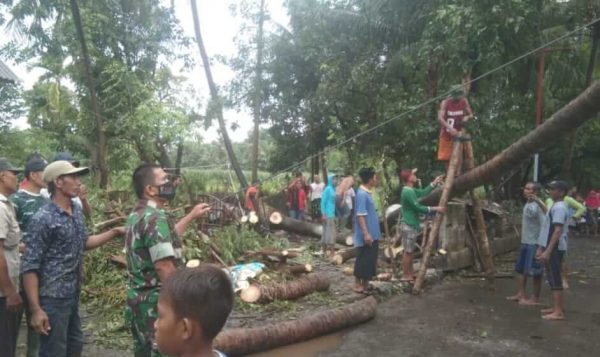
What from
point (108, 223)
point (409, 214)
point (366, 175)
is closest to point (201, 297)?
point (366, 175)

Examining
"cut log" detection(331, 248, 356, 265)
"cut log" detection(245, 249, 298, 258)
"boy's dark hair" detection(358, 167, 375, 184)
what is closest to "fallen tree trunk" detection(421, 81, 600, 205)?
"boy's dark hair" detection(358, 167, 375, 184)

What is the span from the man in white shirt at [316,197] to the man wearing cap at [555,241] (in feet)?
32.3

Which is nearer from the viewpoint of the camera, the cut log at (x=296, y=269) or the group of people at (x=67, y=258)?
the group of people at (x=67, y=258)

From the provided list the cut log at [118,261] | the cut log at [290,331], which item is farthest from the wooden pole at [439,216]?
the cut log at [118,261]

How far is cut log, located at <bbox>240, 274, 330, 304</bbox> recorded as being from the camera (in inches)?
265

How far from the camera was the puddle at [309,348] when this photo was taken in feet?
17.5

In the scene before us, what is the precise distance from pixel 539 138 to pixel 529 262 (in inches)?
75.6

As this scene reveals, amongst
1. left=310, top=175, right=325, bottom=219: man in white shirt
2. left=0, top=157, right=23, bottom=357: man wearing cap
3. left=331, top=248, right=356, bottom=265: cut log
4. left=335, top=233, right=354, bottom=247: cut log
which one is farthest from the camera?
left=310, top=175, right=325, bottom=219: man in white shirt

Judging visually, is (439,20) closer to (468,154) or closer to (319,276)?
(468,154)

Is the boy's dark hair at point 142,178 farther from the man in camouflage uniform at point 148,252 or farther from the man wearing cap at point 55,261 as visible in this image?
the man wearing cap at point 55,261

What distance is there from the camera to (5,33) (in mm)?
14102

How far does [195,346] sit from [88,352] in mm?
3999

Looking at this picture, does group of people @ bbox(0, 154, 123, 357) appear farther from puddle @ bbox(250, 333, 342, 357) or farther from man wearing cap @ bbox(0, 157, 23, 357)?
puddle @ bbox(250, 333, 342, 357)

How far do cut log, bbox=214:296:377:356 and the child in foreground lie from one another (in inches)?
130
